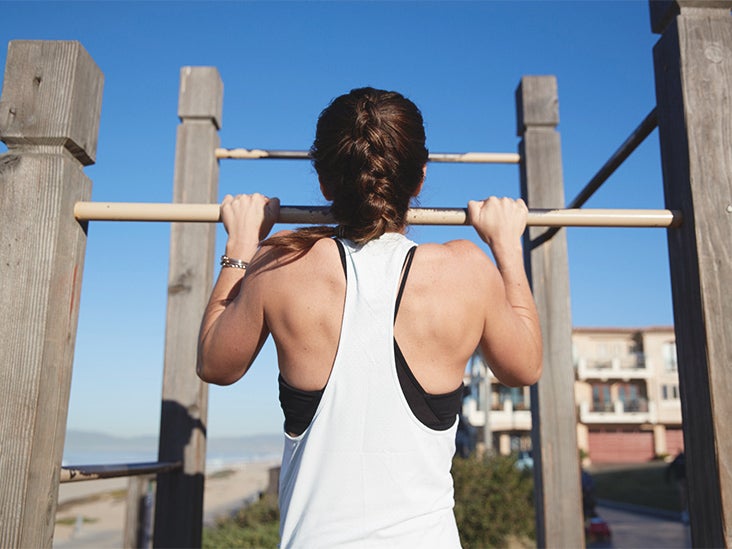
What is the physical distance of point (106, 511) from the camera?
2855 cm

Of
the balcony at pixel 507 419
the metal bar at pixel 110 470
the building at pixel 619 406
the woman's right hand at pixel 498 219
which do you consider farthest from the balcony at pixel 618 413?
the woman's right hand at pixel 498 219

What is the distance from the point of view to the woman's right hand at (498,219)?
146cm

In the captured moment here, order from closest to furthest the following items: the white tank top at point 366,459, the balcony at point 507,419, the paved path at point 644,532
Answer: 1. the white tank top at point 366,459
2. the paved path at point 644,532
3. the balcony at point 507,419

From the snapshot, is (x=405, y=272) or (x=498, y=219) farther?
(x=498, y=219)

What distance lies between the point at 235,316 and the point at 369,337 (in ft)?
0.97

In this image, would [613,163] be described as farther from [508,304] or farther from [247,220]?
[247,220]

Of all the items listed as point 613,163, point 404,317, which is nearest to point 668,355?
point 613,163

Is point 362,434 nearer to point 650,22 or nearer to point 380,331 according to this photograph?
point 380,331

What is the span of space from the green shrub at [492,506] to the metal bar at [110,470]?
7423 millimetres

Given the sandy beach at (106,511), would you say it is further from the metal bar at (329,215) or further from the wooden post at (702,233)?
the wooden post at (702,233)

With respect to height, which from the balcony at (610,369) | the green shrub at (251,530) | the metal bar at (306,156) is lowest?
the green shrub at (251,530)

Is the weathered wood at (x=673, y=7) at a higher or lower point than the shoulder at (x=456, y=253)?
higher

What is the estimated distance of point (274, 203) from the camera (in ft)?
4.94

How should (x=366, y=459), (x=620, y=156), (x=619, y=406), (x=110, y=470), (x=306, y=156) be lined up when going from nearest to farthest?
(x=366, y=459) → (x=110, y=470) → (x=620, y=156) → (x=306, y=156) → (x=619, y=406)
